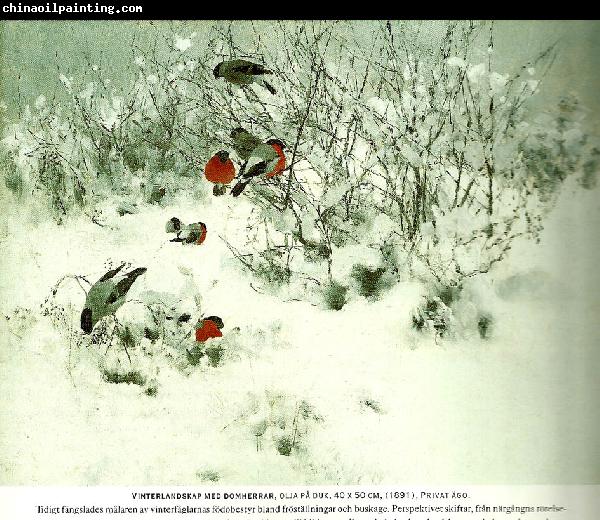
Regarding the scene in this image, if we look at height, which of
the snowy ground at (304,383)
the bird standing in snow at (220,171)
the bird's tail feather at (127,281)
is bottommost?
the snowy ground at (304,383)

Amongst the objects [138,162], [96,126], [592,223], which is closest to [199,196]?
[138,162]

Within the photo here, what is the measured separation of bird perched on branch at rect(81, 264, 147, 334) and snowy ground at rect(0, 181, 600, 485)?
2 cm

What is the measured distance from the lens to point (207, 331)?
42.3 inches

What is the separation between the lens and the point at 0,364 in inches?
42.3

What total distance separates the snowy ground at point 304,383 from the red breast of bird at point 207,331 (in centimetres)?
2

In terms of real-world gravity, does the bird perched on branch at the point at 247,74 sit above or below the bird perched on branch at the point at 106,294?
above

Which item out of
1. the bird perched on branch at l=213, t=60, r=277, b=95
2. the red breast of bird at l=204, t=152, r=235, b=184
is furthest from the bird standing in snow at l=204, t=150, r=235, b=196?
the bird perched on branch at l=213, t=60, r=277, b=95

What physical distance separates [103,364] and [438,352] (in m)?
0.62

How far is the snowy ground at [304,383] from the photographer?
1059mm

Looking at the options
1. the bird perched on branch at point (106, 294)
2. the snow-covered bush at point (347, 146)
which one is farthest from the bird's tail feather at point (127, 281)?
the snow-covered bush at point (347, 146)

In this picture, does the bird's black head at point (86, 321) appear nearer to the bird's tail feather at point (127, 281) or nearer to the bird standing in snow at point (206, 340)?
the bird's tail feather at point (127, 281)

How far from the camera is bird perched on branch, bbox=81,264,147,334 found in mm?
1072

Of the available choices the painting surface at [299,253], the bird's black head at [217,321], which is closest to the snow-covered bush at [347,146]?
the painting surface at [299,253]
